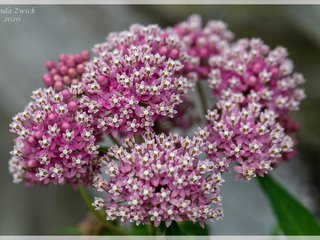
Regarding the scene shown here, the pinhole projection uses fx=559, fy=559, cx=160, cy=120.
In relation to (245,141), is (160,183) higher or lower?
lower

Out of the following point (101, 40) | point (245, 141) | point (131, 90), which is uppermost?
point (101, 40)

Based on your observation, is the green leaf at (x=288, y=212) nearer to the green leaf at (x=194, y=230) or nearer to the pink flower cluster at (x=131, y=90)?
the green leaf at (x=194, y=230)

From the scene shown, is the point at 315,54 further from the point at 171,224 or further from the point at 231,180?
the point at 171,224

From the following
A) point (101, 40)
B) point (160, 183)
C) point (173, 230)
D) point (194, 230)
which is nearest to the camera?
point (160, 183)

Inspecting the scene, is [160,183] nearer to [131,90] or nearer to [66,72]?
[131,90]

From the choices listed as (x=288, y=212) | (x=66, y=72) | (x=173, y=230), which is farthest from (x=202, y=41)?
(x=173, y=230)

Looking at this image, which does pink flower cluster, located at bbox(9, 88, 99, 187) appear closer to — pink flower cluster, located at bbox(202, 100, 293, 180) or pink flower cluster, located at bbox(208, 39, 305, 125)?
pink flower cluster, located at bbox(202, 100, 293, 180)
